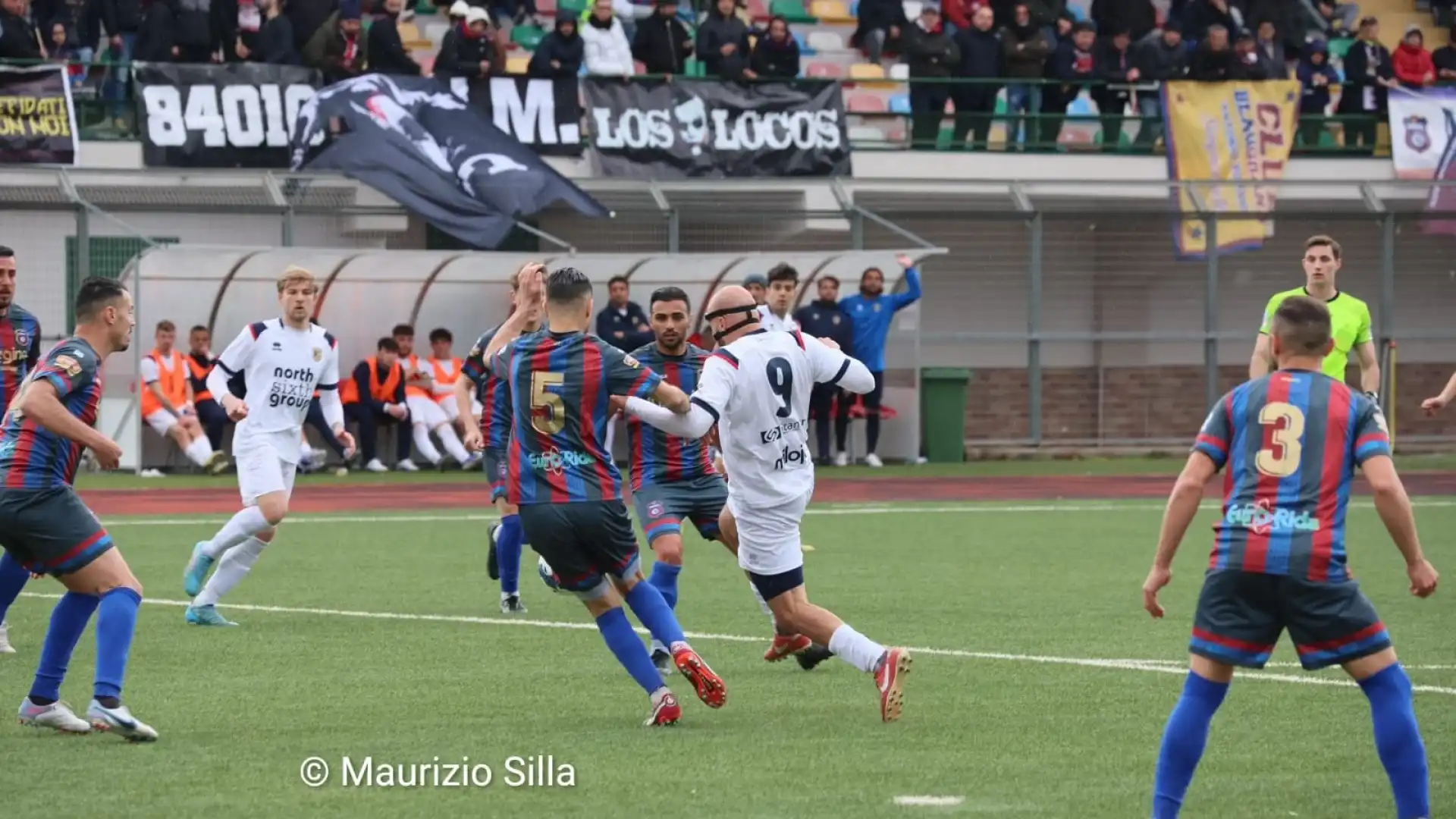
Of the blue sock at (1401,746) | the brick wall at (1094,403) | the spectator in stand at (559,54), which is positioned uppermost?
the spectator in stand at (559,54)

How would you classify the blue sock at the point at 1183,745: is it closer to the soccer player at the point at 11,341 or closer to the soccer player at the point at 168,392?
the soccer player at the point at 11,341

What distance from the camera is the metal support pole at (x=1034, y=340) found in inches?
1038

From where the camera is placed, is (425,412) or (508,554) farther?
(425,412)

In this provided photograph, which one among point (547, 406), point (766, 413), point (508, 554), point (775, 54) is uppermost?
point (775, 54)

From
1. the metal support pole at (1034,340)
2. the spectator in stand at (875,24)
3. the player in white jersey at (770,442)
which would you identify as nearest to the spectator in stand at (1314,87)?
the metal support pole at (1034,340)

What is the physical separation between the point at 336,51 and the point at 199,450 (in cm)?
521

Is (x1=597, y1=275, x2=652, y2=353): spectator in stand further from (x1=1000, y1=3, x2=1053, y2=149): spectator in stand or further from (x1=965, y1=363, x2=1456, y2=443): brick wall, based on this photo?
(x1=1000, y1=3, x2=1053, y2=149): spectator in stand

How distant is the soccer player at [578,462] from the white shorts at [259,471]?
3.99 metres

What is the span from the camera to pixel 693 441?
1041cm

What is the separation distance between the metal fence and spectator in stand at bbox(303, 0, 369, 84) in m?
1.39

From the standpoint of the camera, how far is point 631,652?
795 cm

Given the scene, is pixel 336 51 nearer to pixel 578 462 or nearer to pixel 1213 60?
pixel 1213 60

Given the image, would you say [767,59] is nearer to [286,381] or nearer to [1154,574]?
[286,381]

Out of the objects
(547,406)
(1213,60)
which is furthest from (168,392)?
(547,406)
